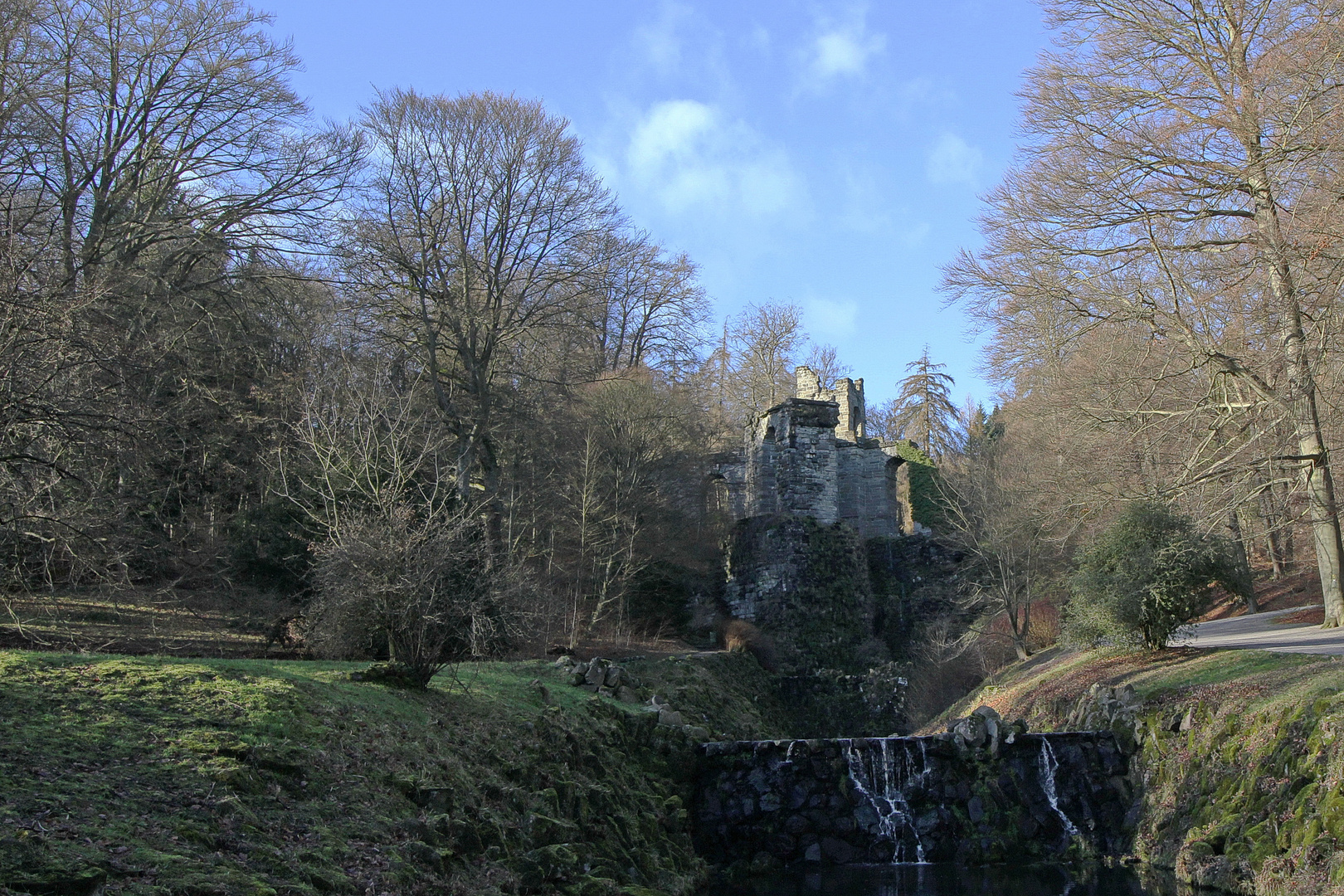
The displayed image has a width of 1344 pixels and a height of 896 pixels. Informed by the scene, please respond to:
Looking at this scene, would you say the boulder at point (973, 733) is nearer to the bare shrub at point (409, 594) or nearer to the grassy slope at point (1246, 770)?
the grassy slope at point (1246, 770)

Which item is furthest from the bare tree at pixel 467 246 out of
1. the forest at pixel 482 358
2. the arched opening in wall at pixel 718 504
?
the arched opening in wall at pixel 718 504

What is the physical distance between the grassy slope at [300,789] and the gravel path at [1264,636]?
27.4 ft

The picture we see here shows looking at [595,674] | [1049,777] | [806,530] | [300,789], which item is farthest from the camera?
[806,530]

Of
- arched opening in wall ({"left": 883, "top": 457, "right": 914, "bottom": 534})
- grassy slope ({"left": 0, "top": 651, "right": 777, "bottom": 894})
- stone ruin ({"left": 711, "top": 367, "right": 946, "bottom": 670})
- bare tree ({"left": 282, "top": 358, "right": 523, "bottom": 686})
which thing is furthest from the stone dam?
arched opening in wall ({"left": 883, "top": 457, "right": 914, "bottom": 534})

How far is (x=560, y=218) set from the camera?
20.5 m

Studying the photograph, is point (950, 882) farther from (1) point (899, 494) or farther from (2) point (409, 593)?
(1) point (899, 494)

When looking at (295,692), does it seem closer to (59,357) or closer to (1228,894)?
(59,357)

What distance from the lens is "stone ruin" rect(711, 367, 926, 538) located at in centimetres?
2658

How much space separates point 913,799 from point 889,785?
335 mm

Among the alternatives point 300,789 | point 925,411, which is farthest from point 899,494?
point 300,789

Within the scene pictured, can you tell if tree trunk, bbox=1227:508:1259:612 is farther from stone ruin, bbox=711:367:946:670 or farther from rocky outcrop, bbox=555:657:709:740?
rocky outcrop, bbox=555:657:709:740

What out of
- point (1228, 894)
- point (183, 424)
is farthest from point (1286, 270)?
point (183, 424)

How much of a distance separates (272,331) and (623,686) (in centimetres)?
923

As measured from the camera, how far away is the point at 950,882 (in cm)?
1113
